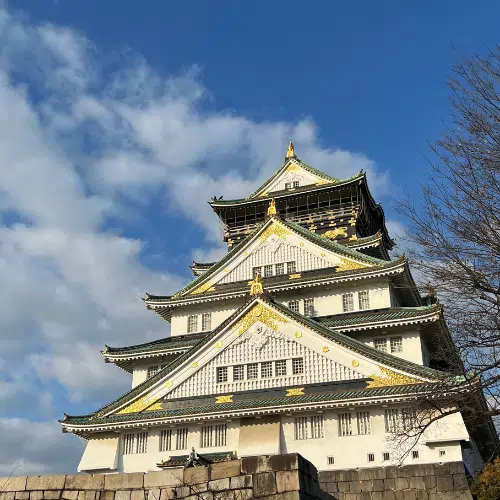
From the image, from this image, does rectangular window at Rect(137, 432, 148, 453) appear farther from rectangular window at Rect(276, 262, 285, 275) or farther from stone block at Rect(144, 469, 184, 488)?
stone block at Rect(144, 469, 184, 488)

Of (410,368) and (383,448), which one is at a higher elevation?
(410,368)

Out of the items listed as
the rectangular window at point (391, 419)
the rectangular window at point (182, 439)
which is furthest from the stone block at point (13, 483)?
the rectangular window at point (391, 419)

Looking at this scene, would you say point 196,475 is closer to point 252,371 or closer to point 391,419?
point 391,419

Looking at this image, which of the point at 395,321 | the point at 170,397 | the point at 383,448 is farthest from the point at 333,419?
the point at 170,397

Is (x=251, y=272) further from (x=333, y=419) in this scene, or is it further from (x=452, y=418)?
(x=452, y=418)

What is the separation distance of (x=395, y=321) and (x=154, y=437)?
1189cm

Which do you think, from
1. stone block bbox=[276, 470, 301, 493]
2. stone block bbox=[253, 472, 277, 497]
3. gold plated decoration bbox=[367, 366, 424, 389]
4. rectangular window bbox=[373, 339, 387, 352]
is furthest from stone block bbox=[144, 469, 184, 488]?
rectangular window bbox=[373, 339, 387, 352]

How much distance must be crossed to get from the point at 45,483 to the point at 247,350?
14.8 meters

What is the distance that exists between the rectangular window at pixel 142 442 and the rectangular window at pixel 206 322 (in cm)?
726

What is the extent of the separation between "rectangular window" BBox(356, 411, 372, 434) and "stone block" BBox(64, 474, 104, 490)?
13.9 m

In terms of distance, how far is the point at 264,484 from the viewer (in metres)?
11.5

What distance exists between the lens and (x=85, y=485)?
1273cm

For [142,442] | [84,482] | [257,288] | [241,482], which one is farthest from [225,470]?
[257,288]

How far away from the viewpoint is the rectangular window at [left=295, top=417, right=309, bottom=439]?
81.0ft
